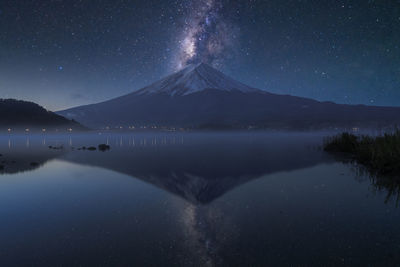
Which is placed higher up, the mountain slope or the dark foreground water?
the mountain slope

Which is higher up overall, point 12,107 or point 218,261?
point 12,107

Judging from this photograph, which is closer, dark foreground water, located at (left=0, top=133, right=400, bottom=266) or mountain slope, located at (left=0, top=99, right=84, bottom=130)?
dark foreground water, located at (left=0, top=133, right=400, bottom=266)

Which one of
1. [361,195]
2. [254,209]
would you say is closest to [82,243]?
[254,209]

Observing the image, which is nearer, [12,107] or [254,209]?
[254,209]

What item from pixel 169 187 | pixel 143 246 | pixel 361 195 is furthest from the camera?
pixel 169 187

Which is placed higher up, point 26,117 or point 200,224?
point 26,117

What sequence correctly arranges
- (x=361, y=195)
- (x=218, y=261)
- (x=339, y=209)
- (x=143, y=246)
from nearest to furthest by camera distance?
(x=218, y=261)
(x=143, y=246)
(x=339, y=209)
(x=361, y=195)

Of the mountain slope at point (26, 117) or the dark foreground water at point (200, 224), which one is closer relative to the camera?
the dark foreground water at point (200, 224)

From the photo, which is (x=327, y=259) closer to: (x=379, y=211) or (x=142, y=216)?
(x=379, y=211)
